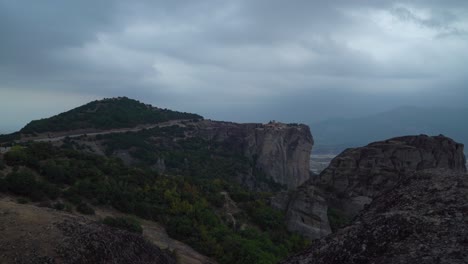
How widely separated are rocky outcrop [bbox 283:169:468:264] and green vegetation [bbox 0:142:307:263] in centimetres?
1295

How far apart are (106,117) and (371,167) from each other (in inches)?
2076

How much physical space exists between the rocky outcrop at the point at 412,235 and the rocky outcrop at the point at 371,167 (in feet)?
73.2

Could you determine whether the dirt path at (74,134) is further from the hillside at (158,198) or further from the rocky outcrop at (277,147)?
the rocky outcrop at (277,147)

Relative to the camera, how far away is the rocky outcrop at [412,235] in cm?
834

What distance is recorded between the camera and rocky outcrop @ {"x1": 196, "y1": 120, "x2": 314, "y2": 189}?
7356 centimetres

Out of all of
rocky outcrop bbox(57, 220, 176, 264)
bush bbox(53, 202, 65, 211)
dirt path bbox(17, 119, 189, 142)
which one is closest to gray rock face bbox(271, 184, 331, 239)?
bush bbox(53, 202, 65, 211)

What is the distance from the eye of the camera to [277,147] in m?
74.0

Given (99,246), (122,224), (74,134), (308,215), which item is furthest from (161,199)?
(74,134)

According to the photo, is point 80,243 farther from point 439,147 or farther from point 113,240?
point 439,147

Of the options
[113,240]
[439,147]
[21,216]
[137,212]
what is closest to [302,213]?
[137,212]

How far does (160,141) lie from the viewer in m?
70.6

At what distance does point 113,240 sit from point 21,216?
10.0 feet

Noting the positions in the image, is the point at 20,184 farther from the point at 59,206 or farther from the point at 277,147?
the point at 277,147

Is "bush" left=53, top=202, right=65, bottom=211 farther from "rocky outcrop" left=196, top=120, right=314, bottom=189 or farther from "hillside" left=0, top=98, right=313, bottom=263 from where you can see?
"rocky outcrop" left=196, top=120, right=314, bottom=189
